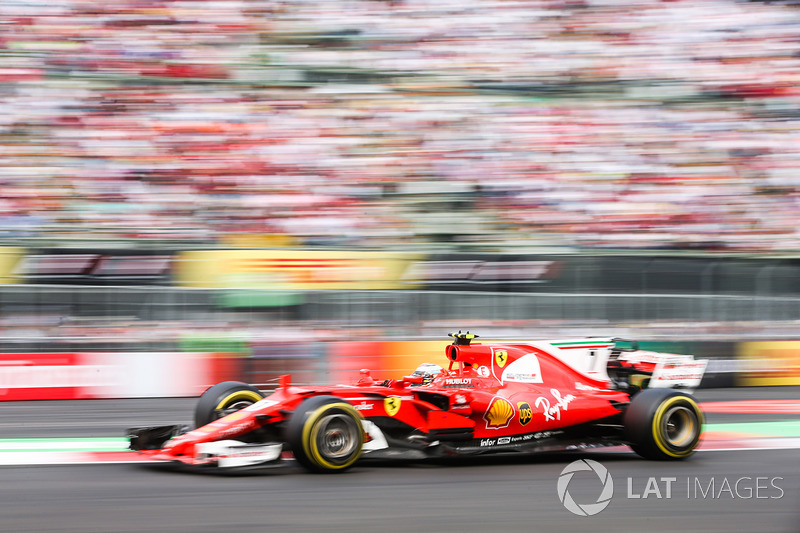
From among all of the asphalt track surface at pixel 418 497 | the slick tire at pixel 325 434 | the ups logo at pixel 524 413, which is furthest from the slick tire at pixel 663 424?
the slick tire at pixel 325 434

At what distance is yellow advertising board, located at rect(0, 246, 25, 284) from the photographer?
13.8 metres

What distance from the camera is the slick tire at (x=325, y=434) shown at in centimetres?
662

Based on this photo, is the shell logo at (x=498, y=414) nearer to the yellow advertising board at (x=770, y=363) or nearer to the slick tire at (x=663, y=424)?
the slick tire at (x=663, y=424)

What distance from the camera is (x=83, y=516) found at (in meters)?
5.55

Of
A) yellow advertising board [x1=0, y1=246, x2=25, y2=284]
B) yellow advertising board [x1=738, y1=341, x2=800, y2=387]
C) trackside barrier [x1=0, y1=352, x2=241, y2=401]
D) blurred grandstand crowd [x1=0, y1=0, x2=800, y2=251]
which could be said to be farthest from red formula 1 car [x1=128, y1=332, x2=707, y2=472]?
blurred grandstand crowd [x1=0, y1=0, x2=800, y2=251]

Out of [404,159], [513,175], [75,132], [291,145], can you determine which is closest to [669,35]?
[513,175]

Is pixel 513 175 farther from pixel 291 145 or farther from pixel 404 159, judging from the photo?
pixel 291 145

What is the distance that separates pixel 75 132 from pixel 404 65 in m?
6.21

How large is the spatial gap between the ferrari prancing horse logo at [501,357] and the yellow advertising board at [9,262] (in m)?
8.69

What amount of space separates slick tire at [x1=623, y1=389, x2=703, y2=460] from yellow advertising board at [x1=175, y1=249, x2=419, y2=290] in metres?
7.02

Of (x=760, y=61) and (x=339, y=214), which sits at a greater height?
(x=760, y=61)

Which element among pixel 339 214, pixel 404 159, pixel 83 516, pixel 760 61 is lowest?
pixel 83 516

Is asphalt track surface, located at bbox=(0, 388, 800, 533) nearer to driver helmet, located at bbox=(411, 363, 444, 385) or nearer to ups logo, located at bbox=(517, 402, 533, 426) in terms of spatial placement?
ups logo, located at bbox=(517, 402, 533, 426)

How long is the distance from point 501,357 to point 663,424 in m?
1.36
